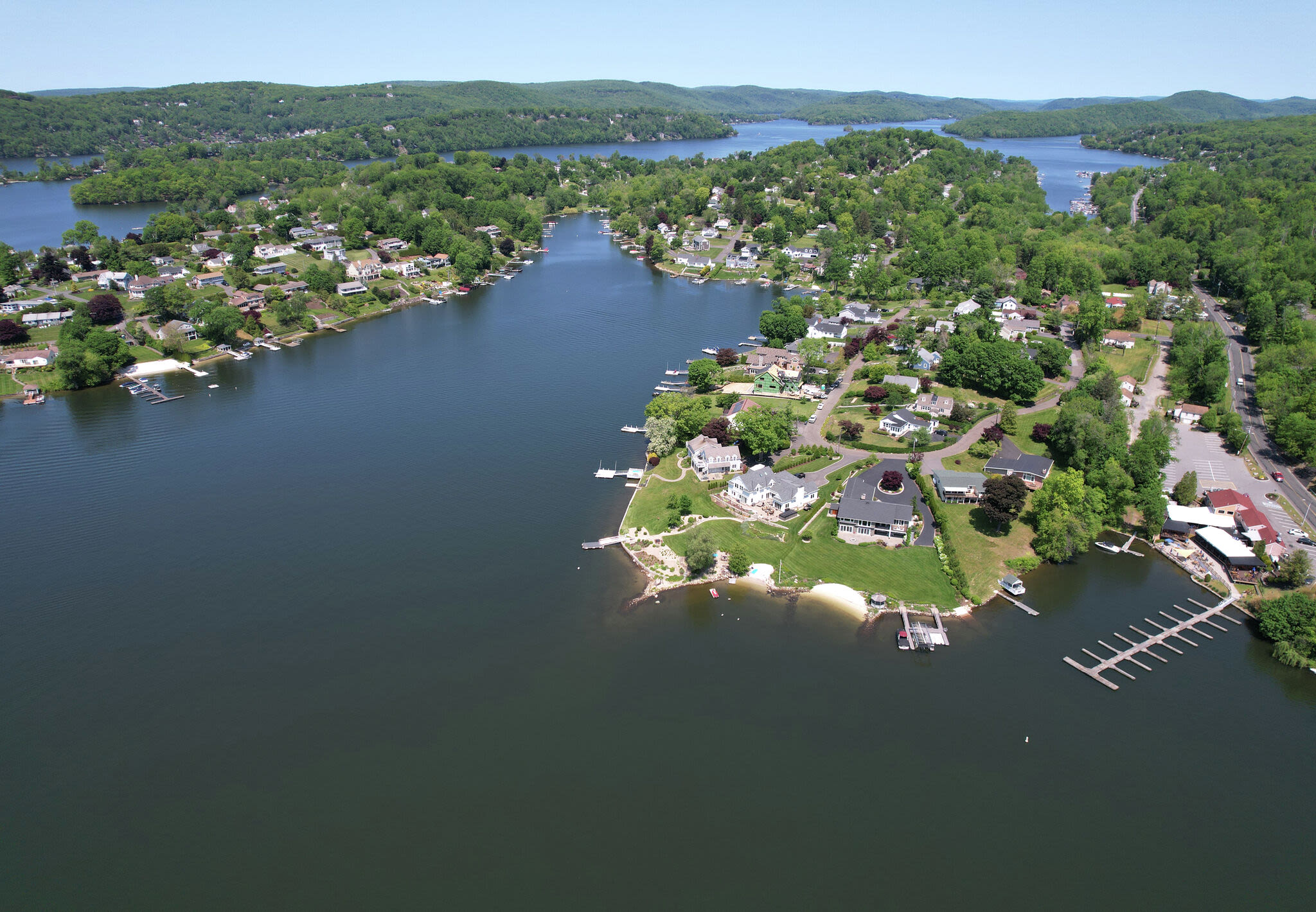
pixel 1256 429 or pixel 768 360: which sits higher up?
pixel 768 360

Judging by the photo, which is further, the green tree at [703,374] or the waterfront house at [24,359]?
the waterfront house at [24,359]

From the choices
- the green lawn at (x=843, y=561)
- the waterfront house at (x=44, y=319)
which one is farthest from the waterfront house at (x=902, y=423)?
the waterfront house at (x=44, y=319)

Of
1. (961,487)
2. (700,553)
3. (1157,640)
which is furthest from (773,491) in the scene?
(1157,640)

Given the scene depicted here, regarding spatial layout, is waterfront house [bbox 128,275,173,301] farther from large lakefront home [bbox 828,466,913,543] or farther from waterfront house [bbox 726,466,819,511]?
large lakefront home [bbox 828,466,913,543]

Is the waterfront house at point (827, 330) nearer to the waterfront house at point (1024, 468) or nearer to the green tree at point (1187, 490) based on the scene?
the waterfront house at point (1024, 468)

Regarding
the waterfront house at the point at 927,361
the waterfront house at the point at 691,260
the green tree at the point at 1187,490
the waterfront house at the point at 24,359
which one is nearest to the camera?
the green tree at the point at 1187,490

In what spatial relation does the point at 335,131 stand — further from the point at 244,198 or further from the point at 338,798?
the point at 338,798

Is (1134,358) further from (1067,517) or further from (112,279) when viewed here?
(112,279)

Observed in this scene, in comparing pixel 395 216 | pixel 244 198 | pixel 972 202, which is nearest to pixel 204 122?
pixel 244 198
